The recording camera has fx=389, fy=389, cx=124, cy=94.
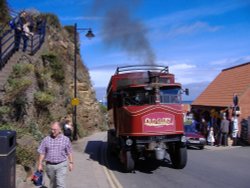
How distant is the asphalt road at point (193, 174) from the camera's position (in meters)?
11.0

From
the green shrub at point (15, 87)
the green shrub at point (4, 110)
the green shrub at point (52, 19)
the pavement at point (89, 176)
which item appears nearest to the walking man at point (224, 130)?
the pavement at point (89, 176)

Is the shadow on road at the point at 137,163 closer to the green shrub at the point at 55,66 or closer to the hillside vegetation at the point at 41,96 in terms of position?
the hillside vegetation at the point at 41,96

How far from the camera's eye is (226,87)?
28.8 m

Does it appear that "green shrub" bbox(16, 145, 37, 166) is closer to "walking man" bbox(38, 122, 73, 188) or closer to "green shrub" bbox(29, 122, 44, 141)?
"walking man" bbox(38, 122, 73, 188)

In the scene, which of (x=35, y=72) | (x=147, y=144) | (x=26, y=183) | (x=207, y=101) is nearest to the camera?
(x=26, y=183)

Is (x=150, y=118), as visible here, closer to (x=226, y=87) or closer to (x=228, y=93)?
(x=228, y=93)

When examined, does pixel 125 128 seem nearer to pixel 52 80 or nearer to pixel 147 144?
pixel 147 144

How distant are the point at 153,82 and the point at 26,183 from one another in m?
6.41

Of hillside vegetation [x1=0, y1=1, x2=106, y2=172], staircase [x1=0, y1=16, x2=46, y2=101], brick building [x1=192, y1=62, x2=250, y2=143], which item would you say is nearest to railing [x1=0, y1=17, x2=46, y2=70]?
staircase [x1=0, y1=16, x2=46, y2=101]

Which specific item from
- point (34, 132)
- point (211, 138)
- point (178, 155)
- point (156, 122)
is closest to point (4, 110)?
point (34, 132)

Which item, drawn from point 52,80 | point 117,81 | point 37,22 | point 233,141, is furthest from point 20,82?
point 233,141

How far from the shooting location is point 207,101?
29719mm

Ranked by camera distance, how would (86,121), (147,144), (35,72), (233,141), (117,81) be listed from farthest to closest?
1. (86,121)
2. (233,141)
3. (35,72)
4. (117,81)
5. (147,144)

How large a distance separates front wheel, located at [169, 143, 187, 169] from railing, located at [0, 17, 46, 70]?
718cm
